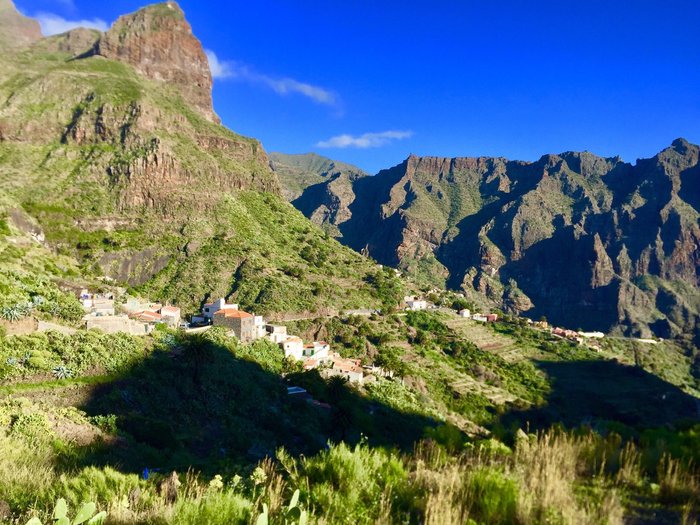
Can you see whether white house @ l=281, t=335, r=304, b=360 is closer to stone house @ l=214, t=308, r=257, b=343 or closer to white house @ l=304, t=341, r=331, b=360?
white house @ l=304, t=341, r=331, b=360

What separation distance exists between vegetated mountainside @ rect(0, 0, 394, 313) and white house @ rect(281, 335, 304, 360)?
46.2 feet

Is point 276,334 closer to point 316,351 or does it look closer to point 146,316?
point 316,351

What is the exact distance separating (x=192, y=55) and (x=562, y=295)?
593ft

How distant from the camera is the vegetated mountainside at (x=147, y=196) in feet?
234

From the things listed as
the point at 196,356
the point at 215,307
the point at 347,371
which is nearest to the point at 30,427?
the point at 196,356

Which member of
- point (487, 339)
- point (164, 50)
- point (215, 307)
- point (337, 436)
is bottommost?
point (337, 436)

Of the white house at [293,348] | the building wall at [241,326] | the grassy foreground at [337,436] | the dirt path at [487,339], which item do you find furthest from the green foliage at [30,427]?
the dirt path at [487,339]

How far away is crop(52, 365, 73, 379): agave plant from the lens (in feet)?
74.3

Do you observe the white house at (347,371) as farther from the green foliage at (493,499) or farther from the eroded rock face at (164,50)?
the eroded rock face at (164,50)

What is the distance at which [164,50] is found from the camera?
404ft

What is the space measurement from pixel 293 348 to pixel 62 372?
31.5 meters

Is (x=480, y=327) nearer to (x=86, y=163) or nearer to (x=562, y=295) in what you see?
(x=86, y=163)

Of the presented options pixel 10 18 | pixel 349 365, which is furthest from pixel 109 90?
pixel 10 18

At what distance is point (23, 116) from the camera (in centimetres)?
8681
